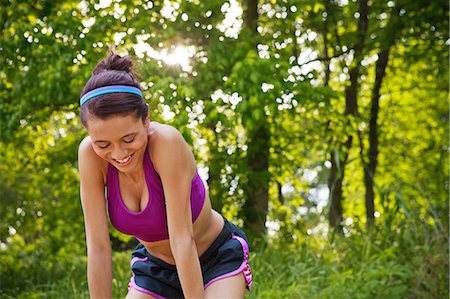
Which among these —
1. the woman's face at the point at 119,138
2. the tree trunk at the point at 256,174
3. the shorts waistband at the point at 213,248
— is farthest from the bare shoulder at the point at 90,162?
the tree trunk at the point at 256,174

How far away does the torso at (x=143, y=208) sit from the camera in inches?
106

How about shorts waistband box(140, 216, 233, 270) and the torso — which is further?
shorts waistband box(140, 216, 233, 270)

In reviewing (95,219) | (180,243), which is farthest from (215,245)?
(95,219)

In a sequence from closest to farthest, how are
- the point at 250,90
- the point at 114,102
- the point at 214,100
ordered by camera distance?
the point at 114,102
the point at 250,90
the point at 214,100

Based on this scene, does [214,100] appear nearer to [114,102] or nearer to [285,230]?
[285,230]

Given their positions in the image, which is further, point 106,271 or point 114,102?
point 106,271

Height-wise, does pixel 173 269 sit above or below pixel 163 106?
below

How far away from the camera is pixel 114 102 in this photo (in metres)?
2.43

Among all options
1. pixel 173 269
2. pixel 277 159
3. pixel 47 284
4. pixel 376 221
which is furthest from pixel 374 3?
pixel 173 269

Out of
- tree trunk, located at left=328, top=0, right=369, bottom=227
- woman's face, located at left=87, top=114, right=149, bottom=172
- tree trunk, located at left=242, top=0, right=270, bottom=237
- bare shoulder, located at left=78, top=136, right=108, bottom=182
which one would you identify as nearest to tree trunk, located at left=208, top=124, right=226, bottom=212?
tree trunk, located at left=242, top=0, right=270, bottom=237

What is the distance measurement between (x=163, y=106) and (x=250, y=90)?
2.27 feet

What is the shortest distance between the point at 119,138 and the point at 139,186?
30 cm

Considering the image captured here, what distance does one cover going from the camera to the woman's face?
8.00 feet

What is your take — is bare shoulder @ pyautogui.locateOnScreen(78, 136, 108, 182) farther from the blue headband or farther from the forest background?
the forest background
